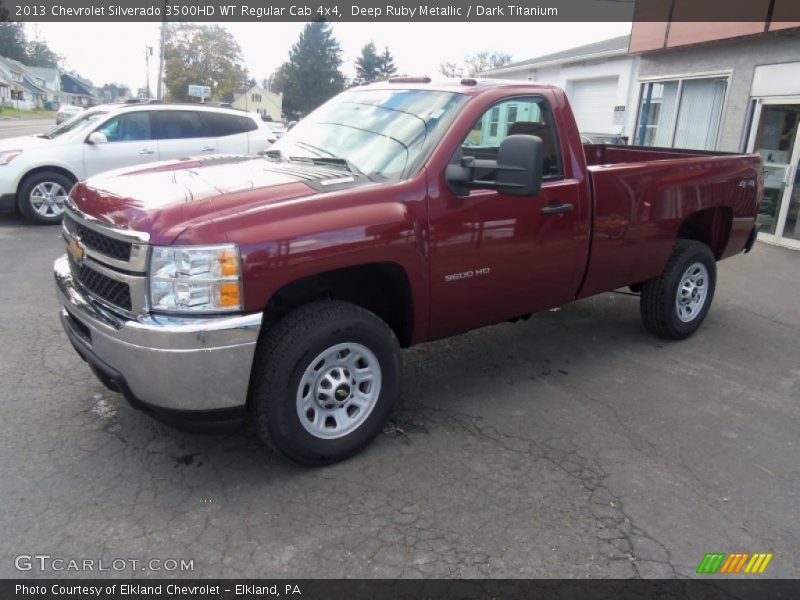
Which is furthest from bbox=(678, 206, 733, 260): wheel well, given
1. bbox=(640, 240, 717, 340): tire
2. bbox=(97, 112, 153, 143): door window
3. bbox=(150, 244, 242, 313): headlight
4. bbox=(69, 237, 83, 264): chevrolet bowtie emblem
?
bbox=(97, 112, 153, 143): door window

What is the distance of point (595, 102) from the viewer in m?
19.4

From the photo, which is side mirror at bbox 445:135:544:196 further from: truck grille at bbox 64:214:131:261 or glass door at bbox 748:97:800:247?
glass door at bbox 748:97:800:247

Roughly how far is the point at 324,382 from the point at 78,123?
8.81 meters

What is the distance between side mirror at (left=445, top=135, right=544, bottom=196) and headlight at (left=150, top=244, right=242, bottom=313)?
4.37 ft

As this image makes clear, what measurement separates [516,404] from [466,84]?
2.10 meters

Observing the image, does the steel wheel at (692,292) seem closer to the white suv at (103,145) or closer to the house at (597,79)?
the white suv at (103,145)

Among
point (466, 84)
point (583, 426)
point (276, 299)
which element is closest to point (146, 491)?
point (276, 299)

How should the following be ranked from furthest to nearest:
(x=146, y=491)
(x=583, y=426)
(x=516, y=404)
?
(x=516, y=404)
(x=583, y=426)
(x=146, y=491)

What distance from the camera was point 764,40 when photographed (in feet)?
34.1

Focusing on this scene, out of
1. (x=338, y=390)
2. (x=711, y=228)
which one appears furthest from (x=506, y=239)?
(x=711, y=228)

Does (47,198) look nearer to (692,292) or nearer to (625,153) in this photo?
(625,153)

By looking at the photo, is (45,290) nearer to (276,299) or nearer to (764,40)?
(276,299)

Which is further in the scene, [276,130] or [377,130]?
[276,130]

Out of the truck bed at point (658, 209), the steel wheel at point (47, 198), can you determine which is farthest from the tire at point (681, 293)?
the steel wheel at point (47, 198)
